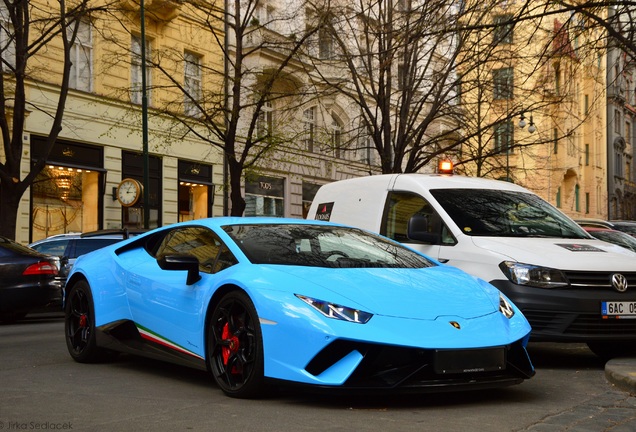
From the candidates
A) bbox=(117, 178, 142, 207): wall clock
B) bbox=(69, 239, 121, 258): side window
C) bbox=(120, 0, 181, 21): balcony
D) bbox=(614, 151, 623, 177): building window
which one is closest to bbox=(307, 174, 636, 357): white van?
bbox=(69, 239, 121, 258): side window

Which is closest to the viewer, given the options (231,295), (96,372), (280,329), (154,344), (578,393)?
(280,329)

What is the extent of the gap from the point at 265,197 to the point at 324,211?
76.3ft

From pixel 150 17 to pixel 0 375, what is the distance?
22506mm

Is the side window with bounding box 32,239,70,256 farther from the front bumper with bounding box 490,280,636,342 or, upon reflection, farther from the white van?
the front bumper with bounding box 490,280,636,342

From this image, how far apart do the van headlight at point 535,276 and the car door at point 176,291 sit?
8.71 ft

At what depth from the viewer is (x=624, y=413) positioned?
18.9 ft

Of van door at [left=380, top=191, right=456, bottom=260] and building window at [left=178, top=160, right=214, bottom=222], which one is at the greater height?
building window at [left=178, top=160, right=214, bottom=222]

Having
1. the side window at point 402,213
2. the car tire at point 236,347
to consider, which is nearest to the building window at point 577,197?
the side window at point 402,213

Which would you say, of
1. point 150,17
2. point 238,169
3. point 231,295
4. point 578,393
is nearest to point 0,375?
point 231,295

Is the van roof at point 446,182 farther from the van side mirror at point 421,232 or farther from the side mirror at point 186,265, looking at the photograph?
the side mirror at point 186,265

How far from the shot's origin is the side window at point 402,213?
9133 mm

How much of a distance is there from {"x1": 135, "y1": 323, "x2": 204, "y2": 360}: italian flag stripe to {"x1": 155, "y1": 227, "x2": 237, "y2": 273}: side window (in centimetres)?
59

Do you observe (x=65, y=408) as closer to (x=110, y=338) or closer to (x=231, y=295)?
(x=231, y=295)

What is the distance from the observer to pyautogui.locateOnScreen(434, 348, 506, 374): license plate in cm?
561
